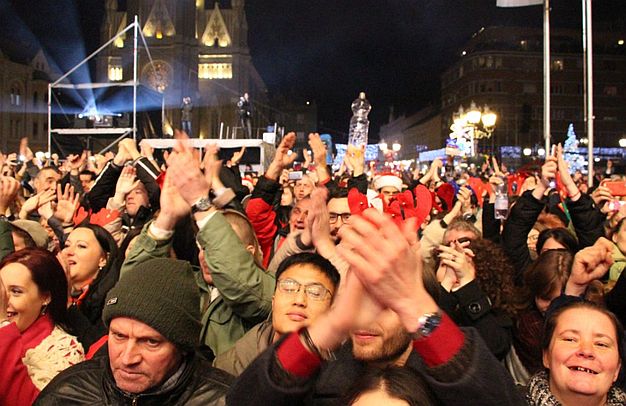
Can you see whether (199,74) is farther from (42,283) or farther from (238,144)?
(42,283)

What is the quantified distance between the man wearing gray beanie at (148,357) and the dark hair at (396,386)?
743 millimetres

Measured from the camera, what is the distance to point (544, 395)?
2.93 m

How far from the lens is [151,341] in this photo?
2.67 m

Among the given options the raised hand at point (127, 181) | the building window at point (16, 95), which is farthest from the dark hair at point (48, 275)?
the building window at point (16, 95)

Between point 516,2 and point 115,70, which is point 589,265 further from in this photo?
point 115,70

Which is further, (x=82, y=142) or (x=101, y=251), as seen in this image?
(x=82, y=142)

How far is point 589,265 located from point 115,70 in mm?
84704

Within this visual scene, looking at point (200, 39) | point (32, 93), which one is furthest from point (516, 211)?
point (200, 39)

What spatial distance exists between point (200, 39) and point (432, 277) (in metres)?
95.8

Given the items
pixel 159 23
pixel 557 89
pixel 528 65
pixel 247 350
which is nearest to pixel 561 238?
pixel 247 350

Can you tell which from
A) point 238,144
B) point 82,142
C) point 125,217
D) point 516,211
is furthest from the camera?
point 82,142

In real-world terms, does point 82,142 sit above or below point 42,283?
above

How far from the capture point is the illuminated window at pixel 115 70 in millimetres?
83000

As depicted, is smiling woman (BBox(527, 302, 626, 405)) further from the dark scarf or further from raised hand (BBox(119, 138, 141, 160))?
raised hand (BBox(119, 138, 141, 160))
